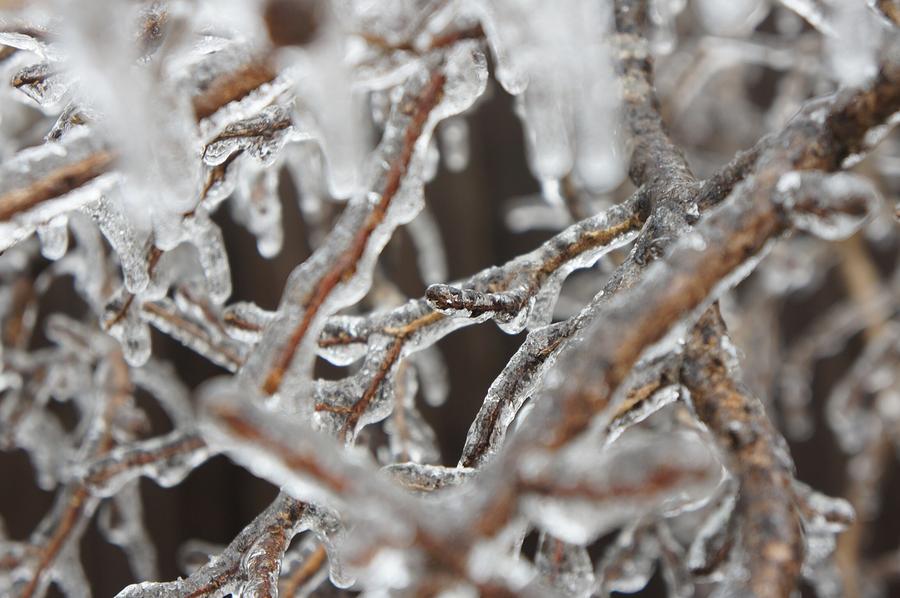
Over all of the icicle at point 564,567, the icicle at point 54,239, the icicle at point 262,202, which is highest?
the icicle at point 54,239

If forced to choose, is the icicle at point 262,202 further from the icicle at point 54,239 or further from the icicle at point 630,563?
the icicle at point 630,563

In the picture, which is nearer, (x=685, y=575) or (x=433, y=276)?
(x=685, y=575)

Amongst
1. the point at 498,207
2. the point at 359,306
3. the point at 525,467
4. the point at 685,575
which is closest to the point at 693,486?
the point at 525,467

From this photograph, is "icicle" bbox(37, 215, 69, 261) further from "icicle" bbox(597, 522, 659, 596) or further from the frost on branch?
"icicle" bbox(597, 522, 659, 596)

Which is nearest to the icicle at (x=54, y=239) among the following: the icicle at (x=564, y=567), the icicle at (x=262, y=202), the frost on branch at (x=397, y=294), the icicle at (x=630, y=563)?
the frost on branch at (x=397, y=294)

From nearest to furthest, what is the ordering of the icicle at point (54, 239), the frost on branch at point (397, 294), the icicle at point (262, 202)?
1. the frost on branch at point (397, 294)
2. the icicle at point (54, 239)
3. the icicle at point (262, 202)

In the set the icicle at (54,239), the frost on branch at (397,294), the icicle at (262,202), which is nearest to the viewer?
the frost on branch at (397,294)

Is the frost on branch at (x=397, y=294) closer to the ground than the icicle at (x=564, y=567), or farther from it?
farther from it

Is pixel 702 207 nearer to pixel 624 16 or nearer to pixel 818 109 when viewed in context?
pixel 818 109

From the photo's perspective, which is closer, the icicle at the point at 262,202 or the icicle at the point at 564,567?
the icicle at the point at 564,567

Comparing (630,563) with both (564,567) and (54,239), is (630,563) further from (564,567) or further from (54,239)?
(54,239)

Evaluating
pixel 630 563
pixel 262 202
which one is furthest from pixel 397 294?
pixel 630 563
